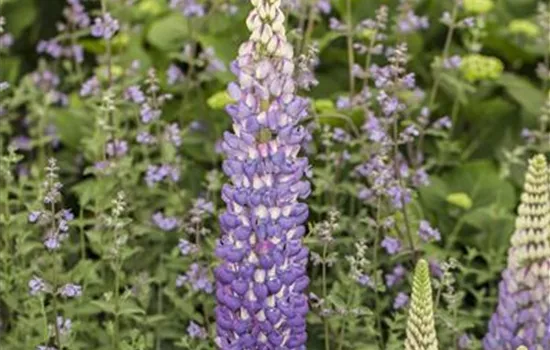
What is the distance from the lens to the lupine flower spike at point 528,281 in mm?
3613

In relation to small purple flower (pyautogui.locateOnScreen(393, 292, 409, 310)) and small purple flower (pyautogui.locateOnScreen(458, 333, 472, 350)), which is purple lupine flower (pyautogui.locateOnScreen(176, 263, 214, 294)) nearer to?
small purple flower (pyautogui.locateOnScreen(393, 292, 409, 310))

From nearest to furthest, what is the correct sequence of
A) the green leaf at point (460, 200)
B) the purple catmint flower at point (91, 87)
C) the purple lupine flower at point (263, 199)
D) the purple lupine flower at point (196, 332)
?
the purple lupine flower at point (263, 199) → the purple lupine flower at point (196, 332) → the purple catmint flower at point (91, 87) → the green leaf at point (460, 200)

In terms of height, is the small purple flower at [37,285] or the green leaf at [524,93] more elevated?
the green leaf at [524,93]

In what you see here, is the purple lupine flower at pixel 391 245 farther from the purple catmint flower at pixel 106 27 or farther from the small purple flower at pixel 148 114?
the purple catmint flower at pixel 106 27

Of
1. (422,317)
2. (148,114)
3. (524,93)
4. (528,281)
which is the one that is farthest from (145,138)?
(524,93)

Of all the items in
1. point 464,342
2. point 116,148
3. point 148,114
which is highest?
point 148,114

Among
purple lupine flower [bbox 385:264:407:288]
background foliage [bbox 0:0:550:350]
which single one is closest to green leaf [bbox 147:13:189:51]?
background foliage [bbox 0:0:550:350]

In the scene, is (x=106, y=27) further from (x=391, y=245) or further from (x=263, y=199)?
(x=263, y=199)

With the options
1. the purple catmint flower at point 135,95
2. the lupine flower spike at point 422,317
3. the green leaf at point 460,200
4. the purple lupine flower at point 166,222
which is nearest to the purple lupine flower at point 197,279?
the purple lupine flower at point 166,222

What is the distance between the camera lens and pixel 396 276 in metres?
4.83

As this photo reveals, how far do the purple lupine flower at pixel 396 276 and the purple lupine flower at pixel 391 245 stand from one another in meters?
0.14

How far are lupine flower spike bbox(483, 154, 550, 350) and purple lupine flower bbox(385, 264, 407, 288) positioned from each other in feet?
2.94

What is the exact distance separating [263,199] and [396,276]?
4.68ft

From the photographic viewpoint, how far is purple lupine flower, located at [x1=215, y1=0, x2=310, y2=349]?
3.47m
